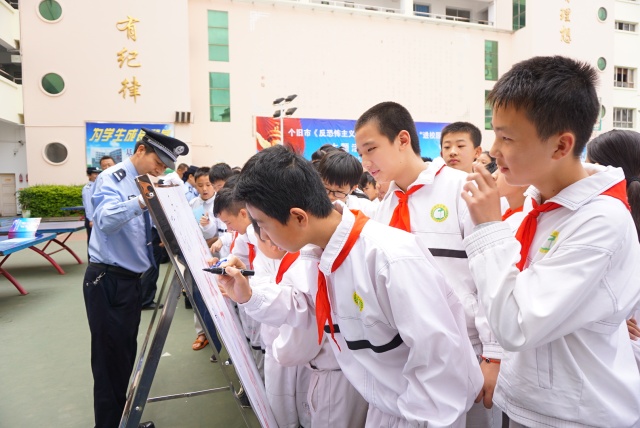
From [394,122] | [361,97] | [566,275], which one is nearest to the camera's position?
[566,275]

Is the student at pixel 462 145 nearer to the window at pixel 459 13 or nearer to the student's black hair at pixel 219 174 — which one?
the student's black hair at pixel 219 174

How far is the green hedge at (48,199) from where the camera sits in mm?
12430

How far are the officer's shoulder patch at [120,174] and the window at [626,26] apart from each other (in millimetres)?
25555

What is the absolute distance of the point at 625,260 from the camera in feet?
2.99

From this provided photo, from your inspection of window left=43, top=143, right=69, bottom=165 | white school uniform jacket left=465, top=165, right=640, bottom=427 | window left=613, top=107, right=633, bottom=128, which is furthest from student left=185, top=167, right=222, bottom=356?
window left=613, top=107, right=633, bottom=128

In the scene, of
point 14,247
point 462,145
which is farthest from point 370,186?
point 14,247

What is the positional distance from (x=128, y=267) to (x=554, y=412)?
7.00 ft

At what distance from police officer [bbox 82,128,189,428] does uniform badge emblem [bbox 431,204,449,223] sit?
1.49 m

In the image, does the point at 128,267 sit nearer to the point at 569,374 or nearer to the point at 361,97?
the point at 569,374

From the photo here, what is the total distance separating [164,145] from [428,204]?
1613 mm

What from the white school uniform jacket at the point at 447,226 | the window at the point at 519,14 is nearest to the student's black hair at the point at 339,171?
the white school uniform jacket at the point at 447,226

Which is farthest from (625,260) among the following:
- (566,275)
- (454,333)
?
(454,333)

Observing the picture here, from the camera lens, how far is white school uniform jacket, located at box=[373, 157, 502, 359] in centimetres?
148

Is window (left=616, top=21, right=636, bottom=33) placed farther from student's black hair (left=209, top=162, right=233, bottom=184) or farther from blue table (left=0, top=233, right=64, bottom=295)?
blue table (left=0, top=233, right=64, bottom=295)
